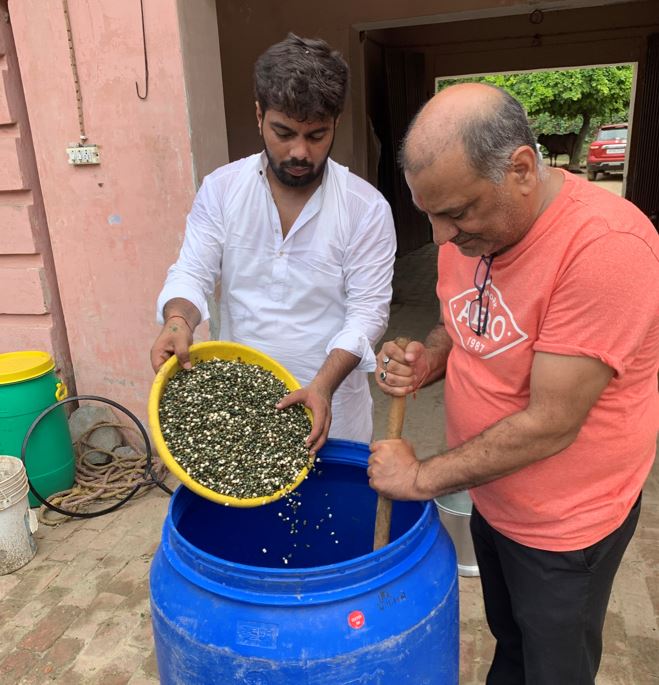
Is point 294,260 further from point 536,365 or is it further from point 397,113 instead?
point 397,113

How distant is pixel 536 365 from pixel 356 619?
0.60m

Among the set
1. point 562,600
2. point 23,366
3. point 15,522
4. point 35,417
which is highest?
point 562,600

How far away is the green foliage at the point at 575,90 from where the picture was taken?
2344cm

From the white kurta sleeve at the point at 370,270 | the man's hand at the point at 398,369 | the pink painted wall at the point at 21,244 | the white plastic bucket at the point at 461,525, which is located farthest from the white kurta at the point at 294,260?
the pink painted wall at the point at 21,244

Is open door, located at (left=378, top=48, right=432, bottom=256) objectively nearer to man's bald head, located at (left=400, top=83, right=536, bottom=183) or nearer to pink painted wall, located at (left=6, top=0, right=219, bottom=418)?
pink painted wall, located at (left=6, top=0, right=219, bottom=418)

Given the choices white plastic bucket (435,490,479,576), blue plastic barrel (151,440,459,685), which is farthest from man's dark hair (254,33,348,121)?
white plastic bucket (435,490,479,576)

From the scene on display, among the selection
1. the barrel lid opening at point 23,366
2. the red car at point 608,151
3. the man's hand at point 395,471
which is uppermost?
the man's hand at point 395,471

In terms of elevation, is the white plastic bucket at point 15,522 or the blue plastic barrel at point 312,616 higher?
the blue plastic barrel at point 312,616

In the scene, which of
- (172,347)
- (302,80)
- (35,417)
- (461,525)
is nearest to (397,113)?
(35,417)

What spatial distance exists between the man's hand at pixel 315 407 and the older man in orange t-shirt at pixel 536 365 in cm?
20

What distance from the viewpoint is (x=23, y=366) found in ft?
10.5

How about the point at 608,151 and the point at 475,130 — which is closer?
the point at 475,130

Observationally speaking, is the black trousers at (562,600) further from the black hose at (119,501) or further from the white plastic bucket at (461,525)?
the black hose at (119,501)

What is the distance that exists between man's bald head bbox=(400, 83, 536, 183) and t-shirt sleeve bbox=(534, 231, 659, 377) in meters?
0.22
